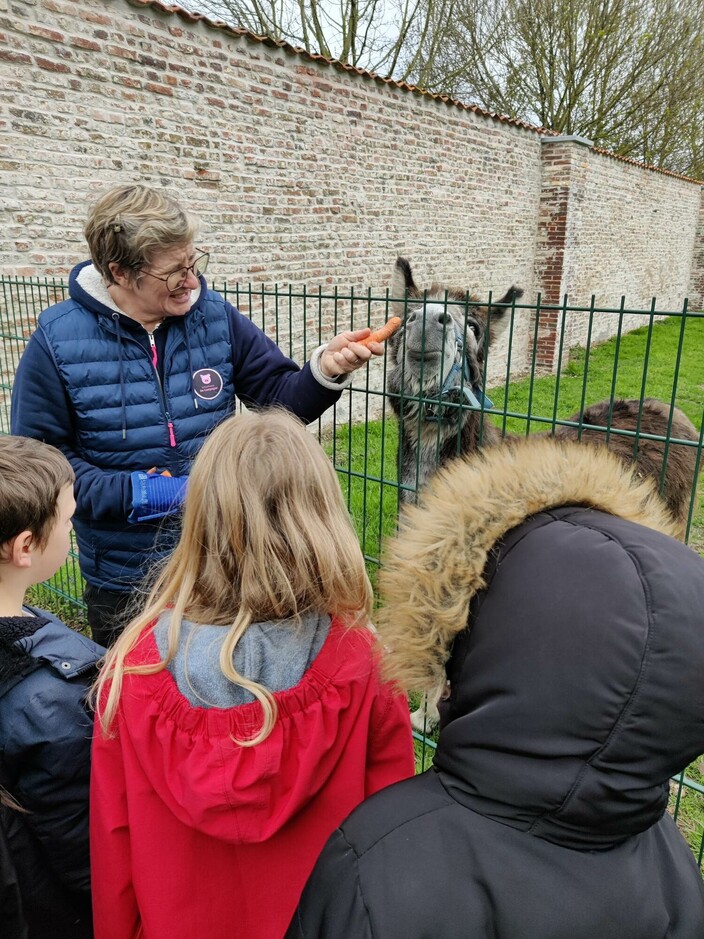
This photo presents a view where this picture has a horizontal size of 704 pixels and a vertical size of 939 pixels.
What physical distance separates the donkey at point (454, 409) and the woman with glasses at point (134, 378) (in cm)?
101

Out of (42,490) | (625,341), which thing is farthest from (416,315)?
(625,341)

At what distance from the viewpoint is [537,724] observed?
0.85m

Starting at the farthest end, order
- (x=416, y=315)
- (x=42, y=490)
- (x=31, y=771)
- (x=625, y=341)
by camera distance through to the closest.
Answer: (x=625, y=341), (x=416, y=315), (x=42, y=490), (x=31, y=771)

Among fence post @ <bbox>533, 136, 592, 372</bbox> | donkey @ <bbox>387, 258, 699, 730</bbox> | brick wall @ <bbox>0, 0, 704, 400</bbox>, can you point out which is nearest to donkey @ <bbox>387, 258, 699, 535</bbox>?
donkey @ <bbox>387, 258, 699, 730</bbox>

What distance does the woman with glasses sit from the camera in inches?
81.4

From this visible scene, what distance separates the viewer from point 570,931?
879mm

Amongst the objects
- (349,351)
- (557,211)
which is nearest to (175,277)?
(349,351)

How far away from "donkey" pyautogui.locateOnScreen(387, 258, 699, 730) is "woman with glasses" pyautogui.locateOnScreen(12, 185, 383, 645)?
1.01 metres

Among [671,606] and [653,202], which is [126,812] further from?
[653,202]

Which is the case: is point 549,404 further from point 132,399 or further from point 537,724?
point 537,724

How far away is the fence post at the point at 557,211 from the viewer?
1213cm

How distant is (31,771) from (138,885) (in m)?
0.35

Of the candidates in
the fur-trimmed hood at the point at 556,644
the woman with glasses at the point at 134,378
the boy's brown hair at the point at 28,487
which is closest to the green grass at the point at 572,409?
the woman with glasses at the point at 134,378

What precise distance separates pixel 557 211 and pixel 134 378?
12185 millimetres
